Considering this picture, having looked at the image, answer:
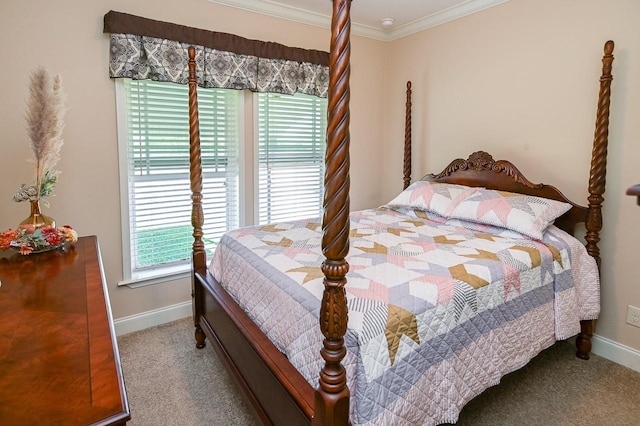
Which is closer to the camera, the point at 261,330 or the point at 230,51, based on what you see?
the point at 261,330

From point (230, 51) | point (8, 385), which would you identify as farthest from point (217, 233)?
point (8, 385)

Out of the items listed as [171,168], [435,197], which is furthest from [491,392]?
[171,168]

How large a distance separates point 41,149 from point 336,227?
1.59 metres

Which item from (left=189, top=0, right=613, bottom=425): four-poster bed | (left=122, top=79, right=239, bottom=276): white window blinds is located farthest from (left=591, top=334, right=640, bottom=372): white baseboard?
(left=122, top=79, right=239, bottom=276): white window blinds

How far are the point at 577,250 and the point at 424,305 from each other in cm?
148

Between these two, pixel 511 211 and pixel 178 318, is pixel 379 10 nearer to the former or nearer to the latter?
pixel 511 211

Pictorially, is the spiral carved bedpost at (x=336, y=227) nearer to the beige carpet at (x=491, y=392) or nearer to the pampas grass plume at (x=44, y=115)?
the beige carpet at (x=491, y=392)

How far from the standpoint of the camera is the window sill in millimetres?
2830

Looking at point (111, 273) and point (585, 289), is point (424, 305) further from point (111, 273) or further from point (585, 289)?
point (111, 273)

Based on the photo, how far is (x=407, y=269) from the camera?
5.75ft

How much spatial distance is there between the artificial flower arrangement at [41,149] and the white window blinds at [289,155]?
164 centimetres

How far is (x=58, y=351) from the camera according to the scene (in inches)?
37.3

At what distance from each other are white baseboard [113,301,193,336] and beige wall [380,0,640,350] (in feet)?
8.26

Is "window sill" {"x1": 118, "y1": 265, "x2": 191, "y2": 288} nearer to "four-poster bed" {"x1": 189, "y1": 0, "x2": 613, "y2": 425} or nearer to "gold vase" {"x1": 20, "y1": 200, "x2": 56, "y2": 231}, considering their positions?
"four-poster bed" {"x1": 189, "y1": 0, "x2": 613, "y2": 425}
